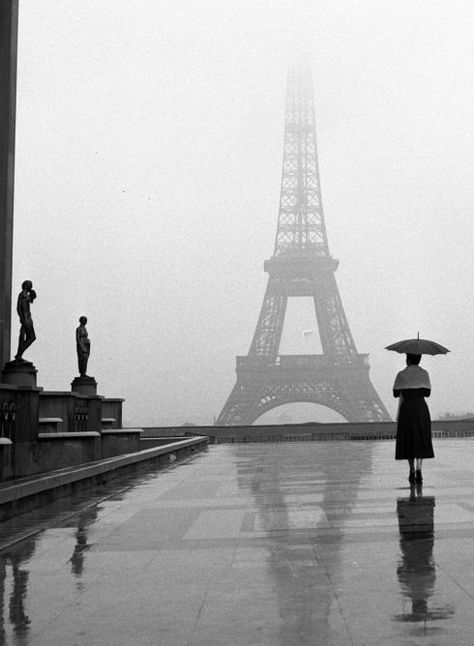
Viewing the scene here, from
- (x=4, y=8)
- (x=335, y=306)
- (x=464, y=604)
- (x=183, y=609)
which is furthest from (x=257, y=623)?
(x=335, y=306)

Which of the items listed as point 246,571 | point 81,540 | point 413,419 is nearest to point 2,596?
point 246,571

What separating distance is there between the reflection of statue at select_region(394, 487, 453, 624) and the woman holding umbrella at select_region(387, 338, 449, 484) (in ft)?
8.50

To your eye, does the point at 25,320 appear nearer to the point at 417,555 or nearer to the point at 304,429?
the point at 417,555

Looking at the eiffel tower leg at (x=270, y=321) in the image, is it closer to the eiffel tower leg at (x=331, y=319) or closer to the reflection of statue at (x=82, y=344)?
the eiffel tower leg at (x=331, y=319)

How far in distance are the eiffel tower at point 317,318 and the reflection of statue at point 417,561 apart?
56.6 meters

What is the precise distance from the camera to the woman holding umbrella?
11672 mm

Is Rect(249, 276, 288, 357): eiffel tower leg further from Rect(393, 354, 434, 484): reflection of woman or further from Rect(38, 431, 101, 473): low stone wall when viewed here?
Rect(393, 354, 434, 484): reflection of woman

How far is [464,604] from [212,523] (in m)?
3.87

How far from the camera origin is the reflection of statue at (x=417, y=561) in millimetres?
4215

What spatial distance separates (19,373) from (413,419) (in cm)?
874

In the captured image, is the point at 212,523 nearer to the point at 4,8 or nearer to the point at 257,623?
the point at 257,623

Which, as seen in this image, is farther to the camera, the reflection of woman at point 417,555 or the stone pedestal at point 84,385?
the stone pedestal at point 84,385

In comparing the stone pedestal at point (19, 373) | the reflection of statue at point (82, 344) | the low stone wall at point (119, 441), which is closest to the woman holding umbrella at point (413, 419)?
the stone pedestal at point (19, 373)

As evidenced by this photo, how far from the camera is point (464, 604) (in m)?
4.35
